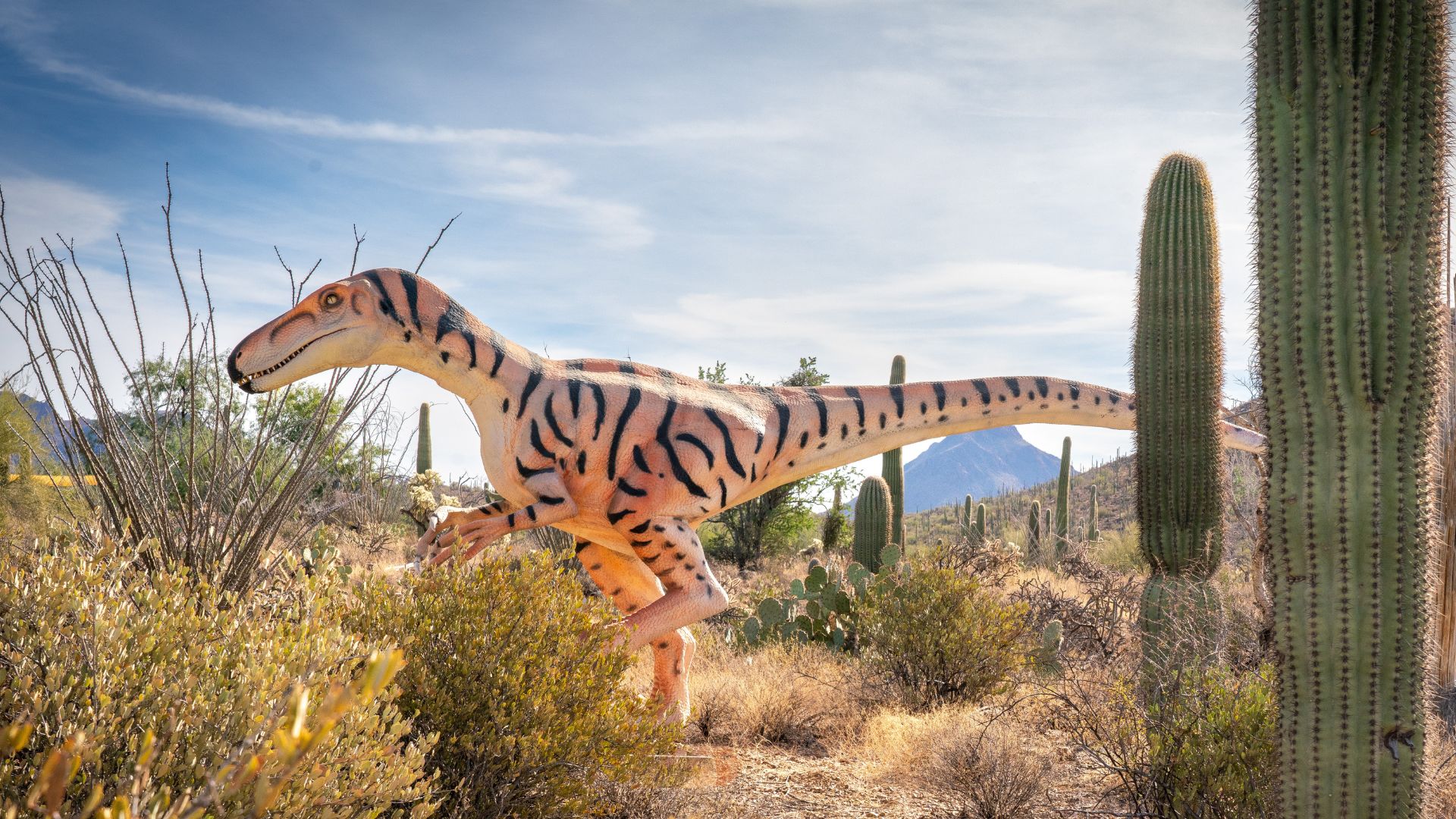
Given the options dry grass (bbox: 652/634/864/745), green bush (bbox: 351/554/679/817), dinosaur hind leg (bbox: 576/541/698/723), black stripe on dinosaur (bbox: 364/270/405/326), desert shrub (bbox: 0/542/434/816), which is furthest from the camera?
dry grass (bbox: 652/634/864/745)

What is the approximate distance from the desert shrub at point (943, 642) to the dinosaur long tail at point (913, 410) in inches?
59.6

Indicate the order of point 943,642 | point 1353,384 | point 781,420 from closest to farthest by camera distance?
point 1353,384
point 781,420
point 943,642

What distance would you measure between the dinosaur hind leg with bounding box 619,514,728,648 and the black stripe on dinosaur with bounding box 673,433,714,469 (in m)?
0.33

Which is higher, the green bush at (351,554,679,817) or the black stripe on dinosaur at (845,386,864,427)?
the black stripe on dinosaur at (845,386,864,427)

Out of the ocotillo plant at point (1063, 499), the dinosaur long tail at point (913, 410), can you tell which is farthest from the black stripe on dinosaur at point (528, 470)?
the ocotillo plant at point (1063, 499)

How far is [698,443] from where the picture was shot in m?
5.10

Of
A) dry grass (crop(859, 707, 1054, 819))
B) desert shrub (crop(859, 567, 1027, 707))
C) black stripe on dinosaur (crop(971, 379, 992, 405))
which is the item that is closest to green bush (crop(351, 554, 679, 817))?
dry grass (crop(859, 707, 1054, 819))

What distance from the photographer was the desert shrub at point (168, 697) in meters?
2.38

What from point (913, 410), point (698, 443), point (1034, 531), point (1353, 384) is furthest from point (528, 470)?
point (1034, 531)

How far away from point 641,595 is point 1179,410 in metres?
3.86

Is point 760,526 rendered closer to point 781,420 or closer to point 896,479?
point 896,479

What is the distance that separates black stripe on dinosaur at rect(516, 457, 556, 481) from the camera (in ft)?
16.0

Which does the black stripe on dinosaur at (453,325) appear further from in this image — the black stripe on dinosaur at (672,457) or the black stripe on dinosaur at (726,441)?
the black stripe on dinosaur at (726,441)

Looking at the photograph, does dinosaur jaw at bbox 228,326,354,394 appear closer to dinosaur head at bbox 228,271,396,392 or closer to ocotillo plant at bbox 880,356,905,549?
dinosaur head at bbox 228,271,396,392
